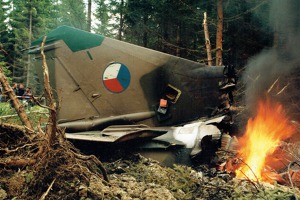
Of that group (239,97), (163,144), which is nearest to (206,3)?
(239,97)

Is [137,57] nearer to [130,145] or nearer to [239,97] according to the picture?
[130,145]

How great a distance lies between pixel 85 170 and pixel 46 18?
118 feet

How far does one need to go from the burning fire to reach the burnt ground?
2.17 feet

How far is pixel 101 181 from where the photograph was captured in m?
3.64

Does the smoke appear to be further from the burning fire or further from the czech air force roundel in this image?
the czech air force roundel

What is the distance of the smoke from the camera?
8.76 metres

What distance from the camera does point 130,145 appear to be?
4961 mm

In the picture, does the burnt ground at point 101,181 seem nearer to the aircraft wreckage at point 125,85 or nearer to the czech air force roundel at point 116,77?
the aircraft wreckage at point 125,85

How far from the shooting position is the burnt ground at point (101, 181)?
321cm

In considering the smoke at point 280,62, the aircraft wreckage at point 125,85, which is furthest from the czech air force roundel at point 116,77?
the smoke at point 280,62

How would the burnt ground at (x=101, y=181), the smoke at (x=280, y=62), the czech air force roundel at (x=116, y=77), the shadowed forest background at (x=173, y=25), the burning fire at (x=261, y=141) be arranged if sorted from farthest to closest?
1. the shadowed forest background at (x=173, y=25)
2. the smoke at (x=280, y=62)
3. the czech air force roundel at (x=116, y=77)
4. the burning fire at (x=261, y=141)
5. the burnt ground at (x=101, y=181)

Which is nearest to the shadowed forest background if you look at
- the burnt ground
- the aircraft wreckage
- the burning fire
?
the aircraft wreckage

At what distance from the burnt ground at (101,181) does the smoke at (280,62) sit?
5.26m

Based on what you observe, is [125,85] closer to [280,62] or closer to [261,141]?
[261,141]
